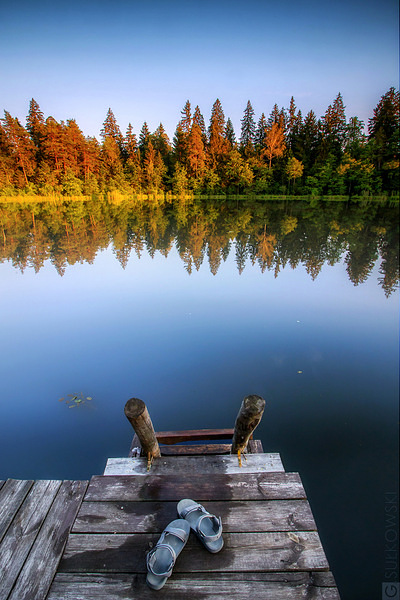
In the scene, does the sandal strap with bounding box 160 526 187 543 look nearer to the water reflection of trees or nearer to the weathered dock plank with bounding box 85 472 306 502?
the weathered dock plank with bounding box 85 472 306 502

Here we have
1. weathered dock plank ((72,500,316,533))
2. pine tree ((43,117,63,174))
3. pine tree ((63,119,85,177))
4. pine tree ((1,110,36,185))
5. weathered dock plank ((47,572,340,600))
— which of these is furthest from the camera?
pine tree ((63,119,85,177))

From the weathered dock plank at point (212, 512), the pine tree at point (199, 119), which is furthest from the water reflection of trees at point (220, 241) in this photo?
the pine tree at point (199, 119)

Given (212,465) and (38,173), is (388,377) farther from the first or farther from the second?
(38,173)

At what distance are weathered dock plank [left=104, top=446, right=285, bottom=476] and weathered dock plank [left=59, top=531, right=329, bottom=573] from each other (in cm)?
51

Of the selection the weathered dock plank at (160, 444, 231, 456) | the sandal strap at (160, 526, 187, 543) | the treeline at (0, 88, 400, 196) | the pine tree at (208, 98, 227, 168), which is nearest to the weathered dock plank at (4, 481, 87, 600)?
the sandal strap at (160, 526, 187, 543)

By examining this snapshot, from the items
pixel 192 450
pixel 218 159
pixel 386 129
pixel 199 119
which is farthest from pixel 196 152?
pixel 192 450

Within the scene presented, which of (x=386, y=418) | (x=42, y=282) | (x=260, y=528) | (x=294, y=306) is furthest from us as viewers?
(x=42, y=282)

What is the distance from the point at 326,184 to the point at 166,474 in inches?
1708

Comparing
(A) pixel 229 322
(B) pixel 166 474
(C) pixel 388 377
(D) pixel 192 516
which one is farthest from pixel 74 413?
(C) pixel 388 377

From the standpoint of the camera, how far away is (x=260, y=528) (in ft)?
6.07

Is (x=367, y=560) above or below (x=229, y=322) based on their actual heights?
below

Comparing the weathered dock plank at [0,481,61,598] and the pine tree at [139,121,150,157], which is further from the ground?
the pine tree at [139,121,150,157]

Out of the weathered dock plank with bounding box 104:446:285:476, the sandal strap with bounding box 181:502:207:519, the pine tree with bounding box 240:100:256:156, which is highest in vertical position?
the pine tree with bounding box 240:100:256:156

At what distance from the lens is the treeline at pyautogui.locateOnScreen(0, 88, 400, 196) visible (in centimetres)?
3544
